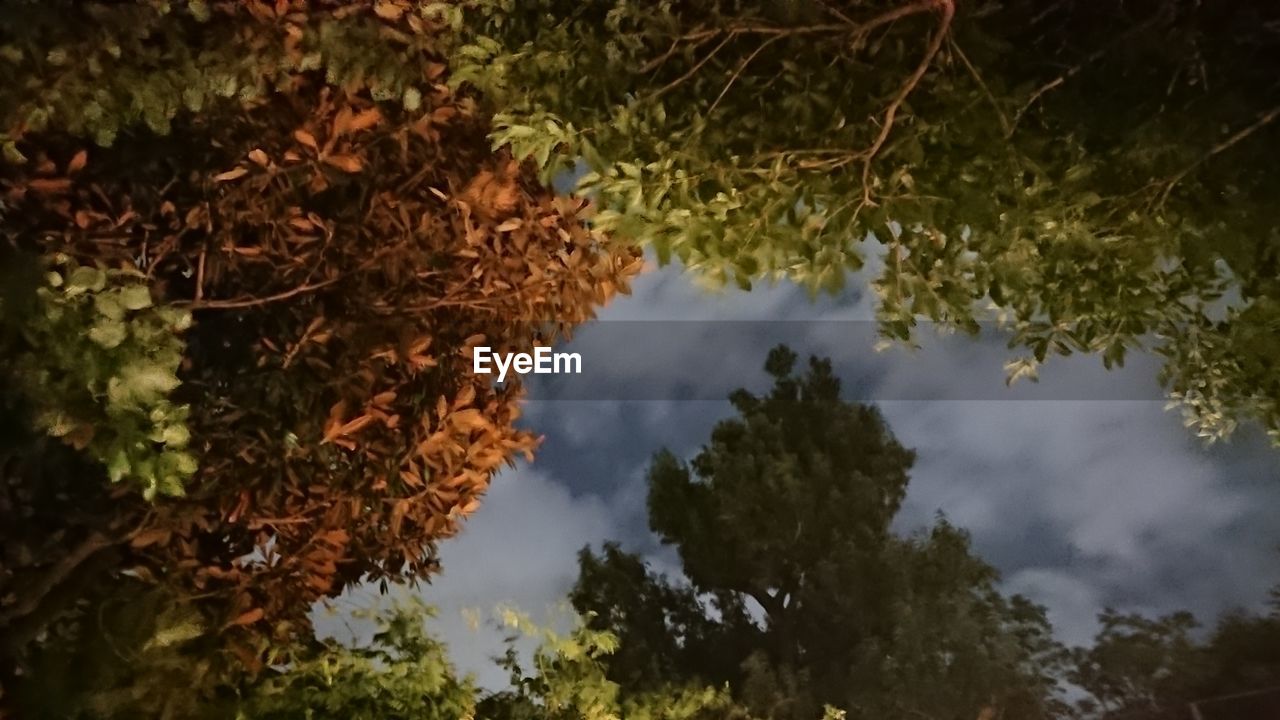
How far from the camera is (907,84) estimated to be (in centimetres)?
171

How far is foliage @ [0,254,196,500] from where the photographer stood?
69.4 inches

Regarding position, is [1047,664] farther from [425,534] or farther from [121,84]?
[121,84]

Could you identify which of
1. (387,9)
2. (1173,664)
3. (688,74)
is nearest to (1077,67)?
(688,74)

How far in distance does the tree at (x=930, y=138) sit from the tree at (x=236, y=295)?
41cm

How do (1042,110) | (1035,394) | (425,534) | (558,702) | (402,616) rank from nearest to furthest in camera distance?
(1042,110), (425,534), (402,616), (558,702), (1035,394)

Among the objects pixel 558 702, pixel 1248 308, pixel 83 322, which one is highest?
pixel 1248 308

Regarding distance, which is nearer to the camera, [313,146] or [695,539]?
[313,146]

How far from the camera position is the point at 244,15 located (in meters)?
2.09

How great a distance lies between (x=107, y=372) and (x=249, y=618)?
0.70 m

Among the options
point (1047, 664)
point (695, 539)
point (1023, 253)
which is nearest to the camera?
point (1023, 253)

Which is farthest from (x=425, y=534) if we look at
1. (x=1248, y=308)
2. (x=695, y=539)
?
(x=695, y=539)

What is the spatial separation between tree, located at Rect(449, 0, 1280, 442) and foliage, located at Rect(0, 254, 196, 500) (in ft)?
2.65

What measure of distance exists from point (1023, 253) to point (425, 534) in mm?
1607

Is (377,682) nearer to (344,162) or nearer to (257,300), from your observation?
(257,300)
